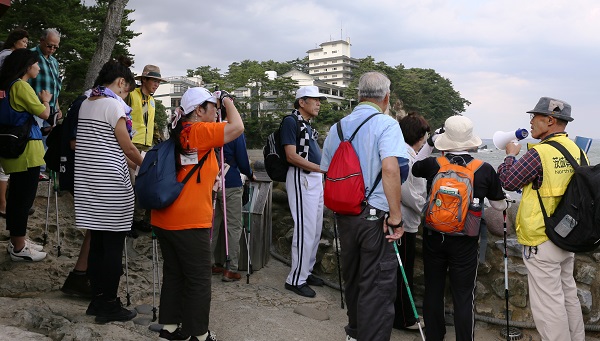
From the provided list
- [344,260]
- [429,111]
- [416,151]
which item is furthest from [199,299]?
[429,111]

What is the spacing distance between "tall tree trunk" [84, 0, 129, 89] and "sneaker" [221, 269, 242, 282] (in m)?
6.66

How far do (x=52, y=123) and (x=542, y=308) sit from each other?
18.5ft

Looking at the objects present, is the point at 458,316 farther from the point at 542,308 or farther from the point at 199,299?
the point at 199,299

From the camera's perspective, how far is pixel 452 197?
11.3 feet

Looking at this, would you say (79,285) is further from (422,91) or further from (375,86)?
(422,91)

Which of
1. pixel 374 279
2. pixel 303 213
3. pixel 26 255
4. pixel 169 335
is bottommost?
pixel 169 335

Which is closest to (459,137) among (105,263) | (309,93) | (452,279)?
(452,279)

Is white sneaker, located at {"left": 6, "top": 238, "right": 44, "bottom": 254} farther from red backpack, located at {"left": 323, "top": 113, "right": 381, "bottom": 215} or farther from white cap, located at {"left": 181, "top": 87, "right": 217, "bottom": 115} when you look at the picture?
red backpack, located at {"left": 323, "top": 113, "right": 381, "bottom": 215}

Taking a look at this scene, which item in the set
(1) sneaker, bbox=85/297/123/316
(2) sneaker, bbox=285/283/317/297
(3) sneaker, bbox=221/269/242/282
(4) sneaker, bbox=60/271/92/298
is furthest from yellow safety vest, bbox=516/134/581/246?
(4) sneaker, bbox=60/271/92/298

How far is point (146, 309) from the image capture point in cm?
407

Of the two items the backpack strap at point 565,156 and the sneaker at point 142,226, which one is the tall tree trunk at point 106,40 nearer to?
the sneaker at point 142,226

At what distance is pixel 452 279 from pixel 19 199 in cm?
405

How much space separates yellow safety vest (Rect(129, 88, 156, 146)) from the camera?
17.4ft

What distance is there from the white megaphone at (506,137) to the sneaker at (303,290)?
234cm
